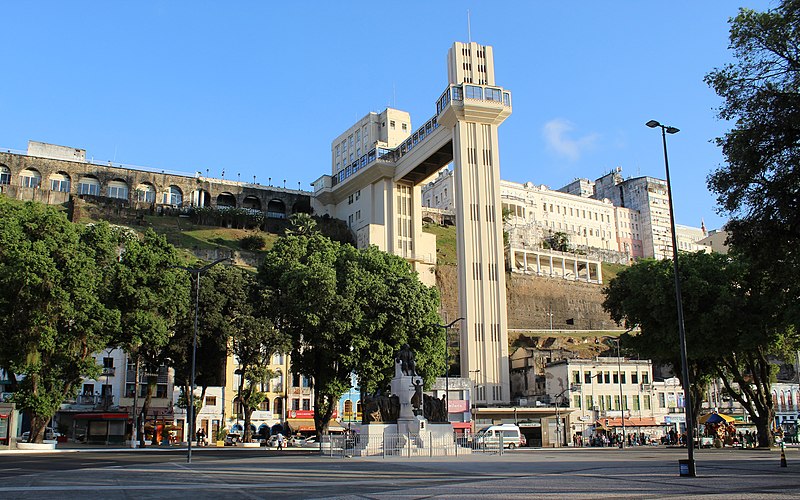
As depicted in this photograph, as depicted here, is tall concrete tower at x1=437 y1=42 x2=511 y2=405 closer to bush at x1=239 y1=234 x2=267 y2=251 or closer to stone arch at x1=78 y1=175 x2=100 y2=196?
bush at x1=239 y1=234 x2=267 y2=251

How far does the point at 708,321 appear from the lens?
3912 cm

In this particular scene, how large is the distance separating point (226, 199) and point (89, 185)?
19.1 m

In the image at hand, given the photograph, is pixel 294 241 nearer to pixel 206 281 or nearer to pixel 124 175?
pixel 206 281

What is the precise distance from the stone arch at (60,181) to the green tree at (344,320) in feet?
198

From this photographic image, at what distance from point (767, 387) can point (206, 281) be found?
33.7 metres

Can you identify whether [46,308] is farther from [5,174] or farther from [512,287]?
[512,287]

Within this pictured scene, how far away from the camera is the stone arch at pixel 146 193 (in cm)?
10271

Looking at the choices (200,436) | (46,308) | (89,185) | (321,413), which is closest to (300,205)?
(89,185)

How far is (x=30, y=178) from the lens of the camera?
95.6m

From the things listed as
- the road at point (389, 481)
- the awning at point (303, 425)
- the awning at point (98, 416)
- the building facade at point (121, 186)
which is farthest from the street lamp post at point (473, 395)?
the building facade at point (121, 186)

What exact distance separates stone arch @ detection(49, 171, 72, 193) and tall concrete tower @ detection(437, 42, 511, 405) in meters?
54.1

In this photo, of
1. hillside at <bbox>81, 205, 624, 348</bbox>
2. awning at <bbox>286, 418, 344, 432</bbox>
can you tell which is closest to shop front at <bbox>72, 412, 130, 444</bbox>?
awning at <bbox>286, 418, 344, 432</bbox>

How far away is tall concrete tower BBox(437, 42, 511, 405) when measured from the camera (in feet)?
221

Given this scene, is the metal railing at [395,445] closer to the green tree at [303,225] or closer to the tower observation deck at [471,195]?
the tower observation deck at [471,195]
